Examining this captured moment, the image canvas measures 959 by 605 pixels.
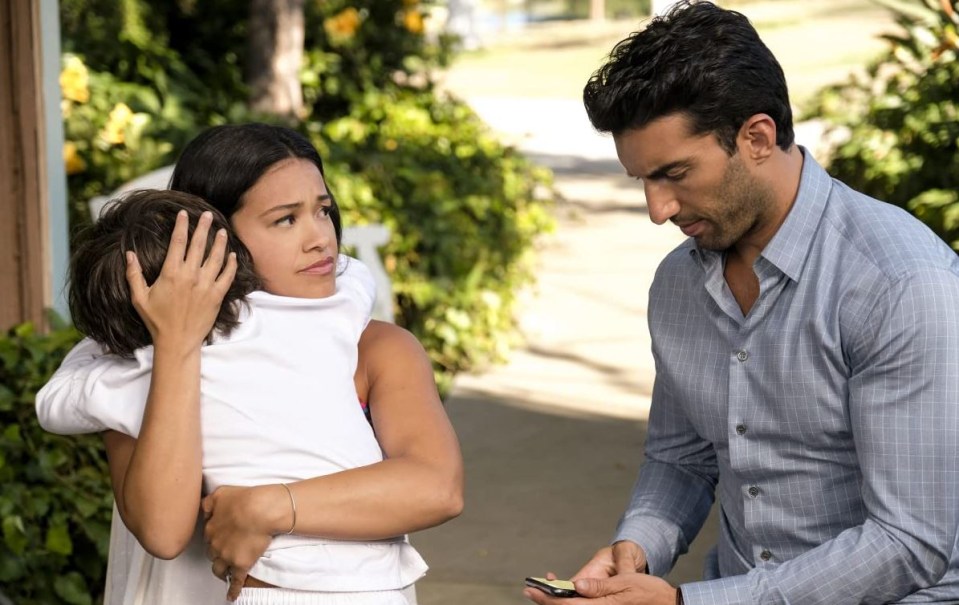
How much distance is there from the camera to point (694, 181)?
224 cm

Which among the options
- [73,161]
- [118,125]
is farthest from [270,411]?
[118,125]

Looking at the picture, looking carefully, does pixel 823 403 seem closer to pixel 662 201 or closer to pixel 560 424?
pixel 662 201

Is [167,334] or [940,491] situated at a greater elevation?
[167,334]

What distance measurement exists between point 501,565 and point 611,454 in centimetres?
122

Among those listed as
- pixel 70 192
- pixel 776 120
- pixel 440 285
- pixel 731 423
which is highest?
pixel 776 120

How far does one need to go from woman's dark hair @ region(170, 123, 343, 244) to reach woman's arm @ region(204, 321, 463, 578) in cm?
32

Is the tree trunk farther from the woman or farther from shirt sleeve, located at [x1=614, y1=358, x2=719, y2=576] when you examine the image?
the woman

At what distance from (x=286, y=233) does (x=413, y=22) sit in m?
7.10

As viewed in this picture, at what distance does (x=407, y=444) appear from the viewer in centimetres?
218

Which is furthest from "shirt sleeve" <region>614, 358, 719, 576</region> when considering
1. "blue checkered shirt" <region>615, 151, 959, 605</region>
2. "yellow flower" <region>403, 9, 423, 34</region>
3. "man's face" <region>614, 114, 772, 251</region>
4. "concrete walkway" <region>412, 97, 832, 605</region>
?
"yellow flower" <region>403, 9, 423, 34</region>

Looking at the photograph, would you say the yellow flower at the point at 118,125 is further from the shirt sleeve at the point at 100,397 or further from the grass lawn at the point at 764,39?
the grass lawn at the point at 764,39

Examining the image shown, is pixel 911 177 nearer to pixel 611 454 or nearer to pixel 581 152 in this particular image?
pixel 611 454

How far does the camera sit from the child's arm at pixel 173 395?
199cm

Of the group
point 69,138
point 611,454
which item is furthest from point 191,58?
point 611,454
